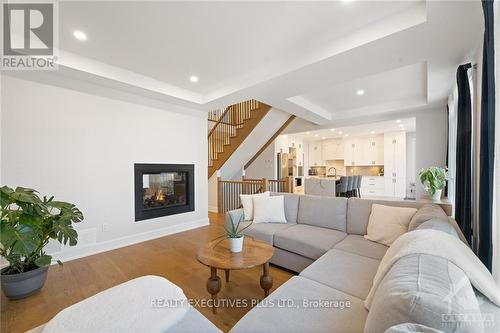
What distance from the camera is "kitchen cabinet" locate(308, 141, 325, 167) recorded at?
8797mm

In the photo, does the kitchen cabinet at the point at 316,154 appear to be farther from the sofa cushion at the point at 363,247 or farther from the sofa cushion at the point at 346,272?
the sofa cushion at the point at 346,272

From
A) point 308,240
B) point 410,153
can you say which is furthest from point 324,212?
point 410,153

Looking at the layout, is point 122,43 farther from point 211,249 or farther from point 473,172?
point 473,172

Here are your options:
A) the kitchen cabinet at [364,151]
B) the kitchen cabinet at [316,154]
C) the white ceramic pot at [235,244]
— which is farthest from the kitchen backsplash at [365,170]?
the white ceramic pot at [235,244]

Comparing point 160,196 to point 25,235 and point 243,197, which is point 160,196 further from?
point 25,235

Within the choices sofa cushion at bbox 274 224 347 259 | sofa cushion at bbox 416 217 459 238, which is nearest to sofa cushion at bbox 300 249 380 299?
sofa cushion at bbox 274 224 347 259

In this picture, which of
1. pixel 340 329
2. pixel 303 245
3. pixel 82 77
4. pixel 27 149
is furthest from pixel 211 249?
pixel 82 77

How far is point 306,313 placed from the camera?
1177 mm

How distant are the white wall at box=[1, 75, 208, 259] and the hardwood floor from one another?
0.41 m

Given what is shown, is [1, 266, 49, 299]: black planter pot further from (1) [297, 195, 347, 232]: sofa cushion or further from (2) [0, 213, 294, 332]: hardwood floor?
(1) [297, 195, 347, 232]: sofa cushion

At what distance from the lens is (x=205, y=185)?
4633mm

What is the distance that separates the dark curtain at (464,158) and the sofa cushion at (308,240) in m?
1.16

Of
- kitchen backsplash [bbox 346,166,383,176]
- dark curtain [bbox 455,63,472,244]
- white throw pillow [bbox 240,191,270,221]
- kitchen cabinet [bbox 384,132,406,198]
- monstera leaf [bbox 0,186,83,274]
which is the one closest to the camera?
monstera leaf [bbox 0,186,83,274]

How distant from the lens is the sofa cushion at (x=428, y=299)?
636 mm
